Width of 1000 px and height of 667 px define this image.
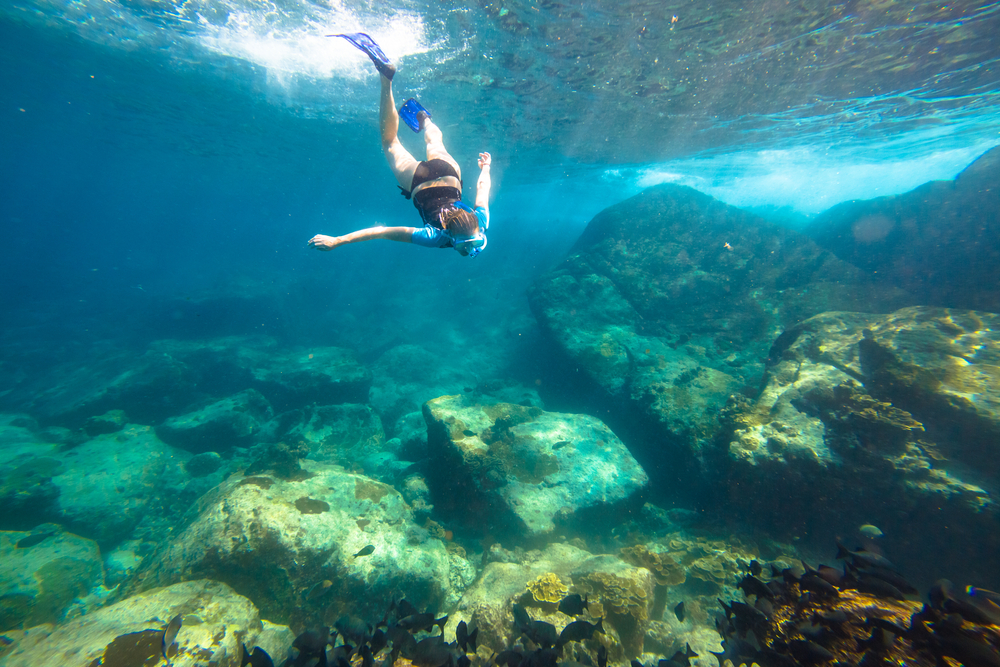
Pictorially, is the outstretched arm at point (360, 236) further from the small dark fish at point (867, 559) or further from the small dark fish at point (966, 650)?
the small dark fish at point (867, 559)

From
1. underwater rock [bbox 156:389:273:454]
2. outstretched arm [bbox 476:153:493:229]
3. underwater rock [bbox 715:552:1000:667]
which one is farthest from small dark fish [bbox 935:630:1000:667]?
underwater rock [bbox 156:389:273:454]

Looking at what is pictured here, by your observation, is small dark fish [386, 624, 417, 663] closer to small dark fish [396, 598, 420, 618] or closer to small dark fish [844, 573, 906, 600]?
small dark fish [396, 598, 420, 618]

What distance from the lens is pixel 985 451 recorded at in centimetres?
534

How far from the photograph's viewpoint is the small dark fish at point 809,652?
2479mm

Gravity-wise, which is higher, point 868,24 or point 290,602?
point 868,24

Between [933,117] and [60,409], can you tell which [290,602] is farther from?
[933,117]

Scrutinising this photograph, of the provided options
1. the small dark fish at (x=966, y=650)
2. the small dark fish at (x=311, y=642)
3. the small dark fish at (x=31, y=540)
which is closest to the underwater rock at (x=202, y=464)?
the small dark fish at (x=31, y=540)

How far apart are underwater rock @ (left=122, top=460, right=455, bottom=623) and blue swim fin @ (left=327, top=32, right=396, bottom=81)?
6.98 m

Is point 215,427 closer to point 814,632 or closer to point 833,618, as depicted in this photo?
point 814,632

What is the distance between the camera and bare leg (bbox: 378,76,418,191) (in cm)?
477

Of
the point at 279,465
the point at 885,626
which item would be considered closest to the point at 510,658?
the point at 885,626

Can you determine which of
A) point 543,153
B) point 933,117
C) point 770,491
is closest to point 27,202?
point 543,153

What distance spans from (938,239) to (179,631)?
21.8 meters

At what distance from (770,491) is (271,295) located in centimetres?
2964
